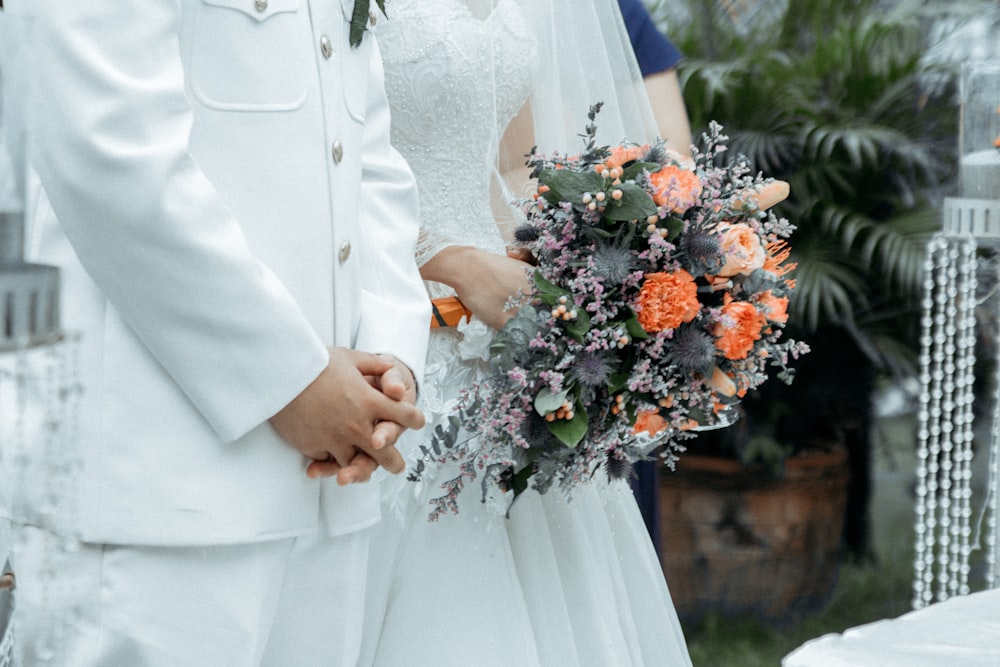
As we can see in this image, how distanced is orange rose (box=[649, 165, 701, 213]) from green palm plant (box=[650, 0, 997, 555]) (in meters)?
2.26

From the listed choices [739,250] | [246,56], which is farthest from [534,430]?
[246,56]

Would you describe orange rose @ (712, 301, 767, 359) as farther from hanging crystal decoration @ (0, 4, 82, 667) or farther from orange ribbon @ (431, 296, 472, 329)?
hanging crystal decoration @ (0, 4, 82, 667)

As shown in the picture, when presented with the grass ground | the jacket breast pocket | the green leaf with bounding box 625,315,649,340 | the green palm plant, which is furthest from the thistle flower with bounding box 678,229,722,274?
the green palm plant

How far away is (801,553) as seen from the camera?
12.5 ft

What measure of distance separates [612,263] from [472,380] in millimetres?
382

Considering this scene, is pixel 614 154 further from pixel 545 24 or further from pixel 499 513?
pixel 499 513

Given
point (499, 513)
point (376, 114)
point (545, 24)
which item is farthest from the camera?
point (545, 24)

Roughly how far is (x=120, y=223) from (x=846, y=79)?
3336 millimetres

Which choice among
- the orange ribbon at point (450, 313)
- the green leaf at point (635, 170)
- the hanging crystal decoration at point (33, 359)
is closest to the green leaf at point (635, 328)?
the green leaf at point (635, 170)

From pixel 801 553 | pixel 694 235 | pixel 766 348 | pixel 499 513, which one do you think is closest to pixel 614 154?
pixel 694 235

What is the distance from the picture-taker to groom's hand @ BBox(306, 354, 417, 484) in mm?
1290

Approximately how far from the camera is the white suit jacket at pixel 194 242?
3.76 feet

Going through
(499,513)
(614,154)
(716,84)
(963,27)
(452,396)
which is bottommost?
(499,513)

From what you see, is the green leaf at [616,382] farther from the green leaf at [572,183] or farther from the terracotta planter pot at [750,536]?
the terracotta planter pot at [750,536]
